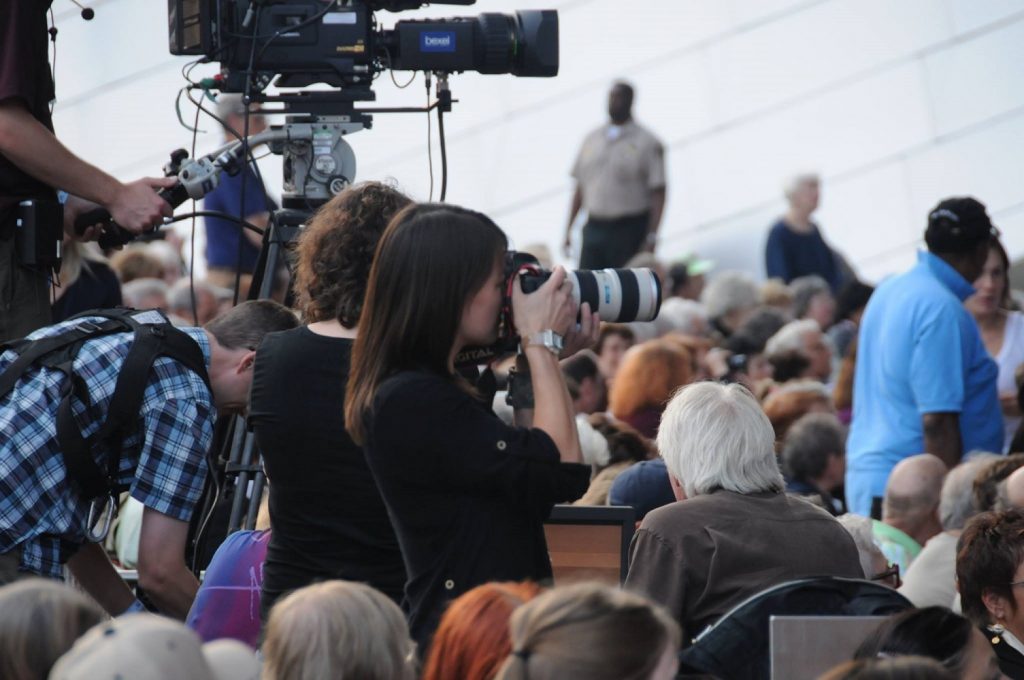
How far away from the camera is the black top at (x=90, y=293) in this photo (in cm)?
502

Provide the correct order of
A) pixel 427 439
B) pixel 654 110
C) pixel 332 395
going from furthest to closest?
pixel 654 110
pixel 332 395
pixel 427 439

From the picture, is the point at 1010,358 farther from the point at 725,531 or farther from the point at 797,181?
the point at 797,181

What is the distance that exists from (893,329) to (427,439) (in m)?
2.98

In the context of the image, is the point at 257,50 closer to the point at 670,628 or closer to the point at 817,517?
the point at 817,517

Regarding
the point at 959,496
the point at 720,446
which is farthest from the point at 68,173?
the point at 959,496

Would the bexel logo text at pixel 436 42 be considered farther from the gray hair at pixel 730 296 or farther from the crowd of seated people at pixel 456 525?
the gray hair at pixel 730 296

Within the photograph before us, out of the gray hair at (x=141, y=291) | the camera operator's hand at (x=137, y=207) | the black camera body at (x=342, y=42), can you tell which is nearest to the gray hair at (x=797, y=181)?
the gray hair at (x=141, y=291)

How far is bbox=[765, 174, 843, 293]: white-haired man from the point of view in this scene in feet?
33.9

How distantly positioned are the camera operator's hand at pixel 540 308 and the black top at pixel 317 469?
0.39m

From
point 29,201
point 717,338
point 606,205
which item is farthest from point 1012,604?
point 606,205

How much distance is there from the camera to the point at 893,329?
5266 millimetres

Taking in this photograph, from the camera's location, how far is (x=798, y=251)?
34.0 ft

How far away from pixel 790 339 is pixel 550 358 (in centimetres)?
474

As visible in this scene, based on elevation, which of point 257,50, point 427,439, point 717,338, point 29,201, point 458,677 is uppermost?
point 257,50
